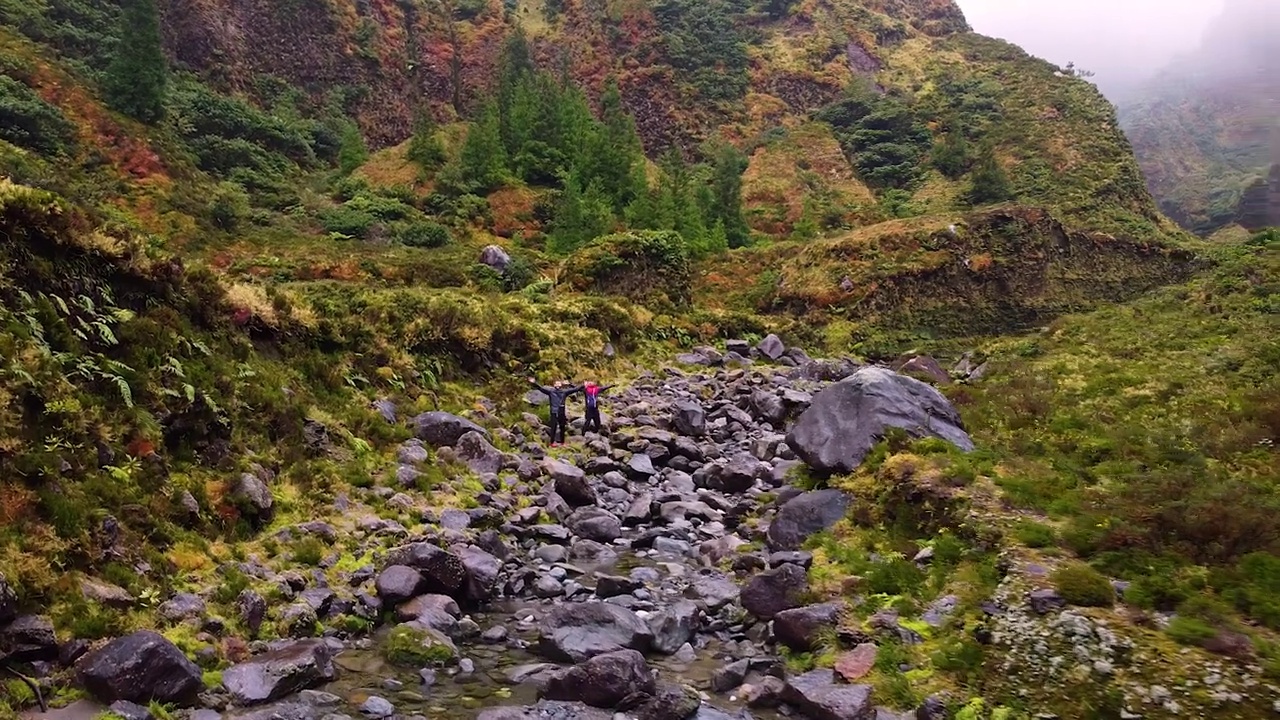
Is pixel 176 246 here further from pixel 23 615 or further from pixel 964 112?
pixel 964 112

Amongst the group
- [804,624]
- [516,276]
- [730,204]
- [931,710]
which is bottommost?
[804,624]

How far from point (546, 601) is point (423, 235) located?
3986 cm

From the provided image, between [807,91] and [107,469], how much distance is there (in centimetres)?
9916

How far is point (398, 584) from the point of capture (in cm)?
1024

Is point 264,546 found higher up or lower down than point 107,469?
lower down

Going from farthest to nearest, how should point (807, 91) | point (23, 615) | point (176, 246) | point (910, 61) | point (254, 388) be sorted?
point (910, 61) → point (807, 91) → point (176, 246) → point (254, 388) → point (23, 615)

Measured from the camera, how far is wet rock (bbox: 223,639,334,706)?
7527mm

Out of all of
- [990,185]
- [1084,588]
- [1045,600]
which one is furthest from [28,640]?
[990,185]

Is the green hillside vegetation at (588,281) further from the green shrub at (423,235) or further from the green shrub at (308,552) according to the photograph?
the green shrub at (423,235)

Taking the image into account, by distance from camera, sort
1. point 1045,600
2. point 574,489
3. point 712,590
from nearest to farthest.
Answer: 1. point 1045,600
2. point 712,590
3. point 574,489

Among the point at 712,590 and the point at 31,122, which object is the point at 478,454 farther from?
the point at 31,122

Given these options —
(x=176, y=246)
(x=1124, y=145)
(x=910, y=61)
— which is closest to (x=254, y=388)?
(x=176, y=246)

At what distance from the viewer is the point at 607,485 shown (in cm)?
1742

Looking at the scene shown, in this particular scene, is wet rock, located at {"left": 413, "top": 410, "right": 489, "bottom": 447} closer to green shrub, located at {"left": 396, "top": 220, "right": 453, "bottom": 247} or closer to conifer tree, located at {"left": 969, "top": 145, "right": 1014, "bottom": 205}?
green shrub, located at {"left": 396, "top": 220, "right": 453, "bottom": 247}
